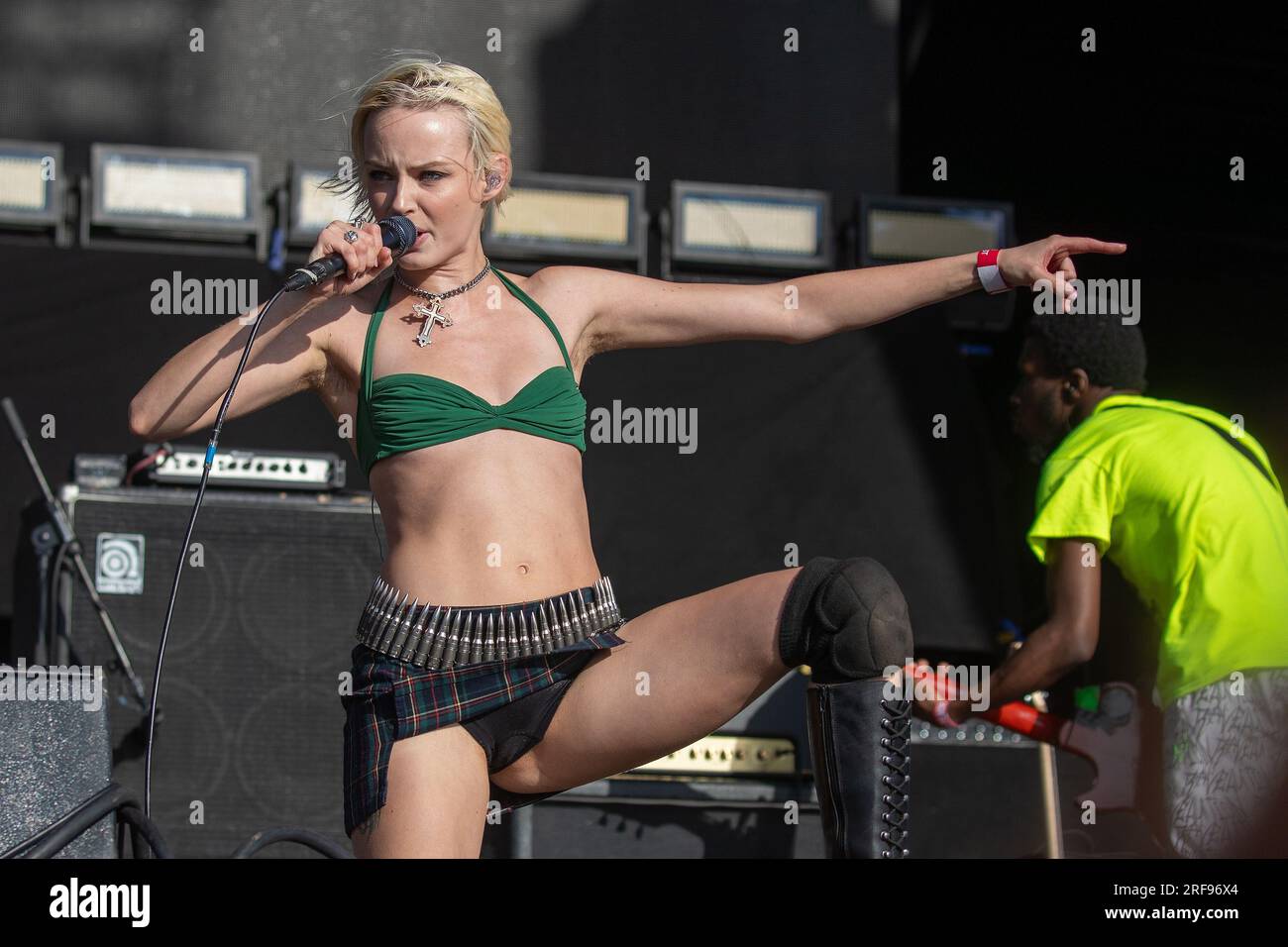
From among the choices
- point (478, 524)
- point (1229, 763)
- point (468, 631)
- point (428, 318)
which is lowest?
point (1229, 763)

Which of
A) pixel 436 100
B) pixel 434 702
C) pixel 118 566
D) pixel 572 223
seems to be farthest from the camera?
pixel 572 223

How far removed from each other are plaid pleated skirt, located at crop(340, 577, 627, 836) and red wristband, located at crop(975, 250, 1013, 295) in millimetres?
859

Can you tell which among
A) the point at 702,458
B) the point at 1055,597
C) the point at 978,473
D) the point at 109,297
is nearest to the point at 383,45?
Answer: the point at 109,297

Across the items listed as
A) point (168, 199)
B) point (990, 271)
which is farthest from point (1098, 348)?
point (168, 199)

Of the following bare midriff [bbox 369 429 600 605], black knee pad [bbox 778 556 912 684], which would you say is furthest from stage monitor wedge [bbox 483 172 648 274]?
black knee pad [bbox 778 556 912 684]

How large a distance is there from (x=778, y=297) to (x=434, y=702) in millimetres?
899

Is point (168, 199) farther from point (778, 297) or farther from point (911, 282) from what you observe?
point (911, 282)

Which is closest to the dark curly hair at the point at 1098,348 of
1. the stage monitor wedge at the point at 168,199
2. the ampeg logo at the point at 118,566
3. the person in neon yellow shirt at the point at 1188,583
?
the person in neon yellow shirt at the point at 1188,583

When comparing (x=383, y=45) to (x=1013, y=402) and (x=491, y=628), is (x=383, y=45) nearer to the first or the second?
(x=1013, y=402)

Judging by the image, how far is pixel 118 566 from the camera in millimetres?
4113

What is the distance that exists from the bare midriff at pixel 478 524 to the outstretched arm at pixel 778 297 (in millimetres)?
326

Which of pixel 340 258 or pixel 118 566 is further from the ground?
pixel 340 258

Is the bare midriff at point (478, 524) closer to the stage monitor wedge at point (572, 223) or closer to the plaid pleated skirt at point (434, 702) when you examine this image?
the plaid pleated skirt at point (434, 702)

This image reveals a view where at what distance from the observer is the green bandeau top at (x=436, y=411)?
233 centimetres
